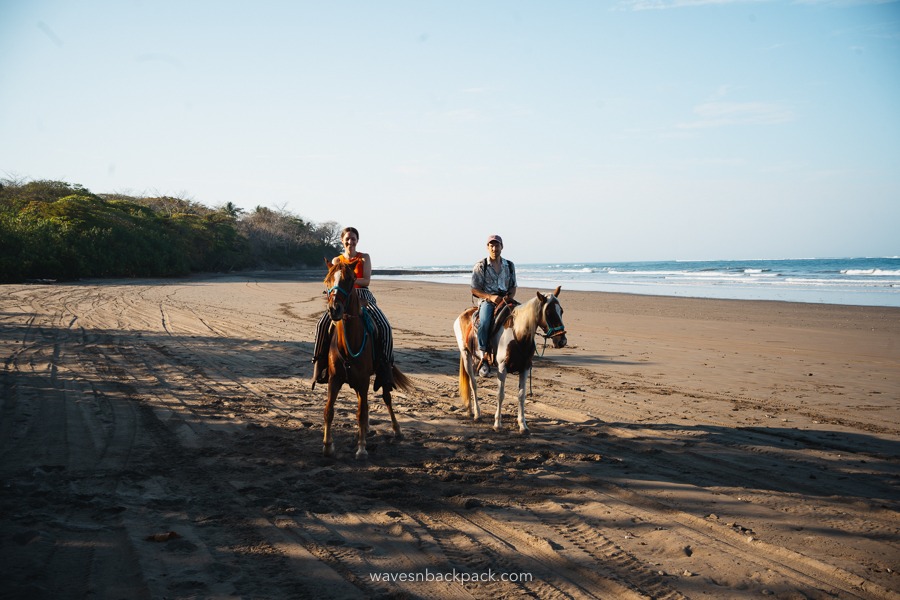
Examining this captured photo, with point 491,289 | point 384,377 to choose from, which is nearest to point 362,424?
point 384,377

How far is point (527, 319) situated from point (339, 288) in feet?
8.28

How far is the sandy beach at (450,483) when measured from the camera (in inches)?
146

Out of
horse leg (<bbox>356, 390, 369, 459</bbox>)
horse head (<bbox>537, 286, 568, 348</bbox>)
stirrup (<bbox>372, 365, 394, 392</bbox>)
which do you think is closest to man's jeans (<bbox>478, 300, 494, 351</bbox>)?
horse head (<bbox>537, 286, 568, 348</bbox>)

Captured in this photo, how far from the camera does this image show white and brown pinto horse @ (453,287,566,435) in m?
6.90

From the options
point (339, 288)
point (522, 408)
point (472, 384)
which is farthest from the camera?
point (472, 384)

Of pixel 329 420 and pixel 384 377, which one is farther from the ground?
pixel 384 377

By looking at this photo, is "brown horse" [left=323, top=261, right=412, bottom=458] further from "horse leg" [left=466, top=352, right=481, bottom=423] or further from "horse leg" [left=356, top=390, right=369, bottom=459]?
"horse leg" [left=466, top=352, right=481, bottom=423]

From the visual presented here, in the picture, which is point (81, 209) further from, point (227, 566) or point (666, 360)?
point (227, 566)

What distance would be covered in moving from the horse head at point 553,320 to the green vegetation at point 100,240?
3445cm

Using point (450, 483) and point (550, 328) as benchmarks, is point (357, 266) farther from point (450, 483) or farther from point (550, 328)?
point (450, 483)

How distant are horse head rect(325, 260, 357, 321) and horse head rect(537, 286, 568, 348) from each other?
223 cm

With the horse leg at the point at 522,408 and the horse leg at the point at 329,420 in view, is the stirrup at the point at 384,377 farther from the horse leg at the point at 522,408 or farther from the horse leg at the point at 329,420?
the horse leg at the point at 522,408

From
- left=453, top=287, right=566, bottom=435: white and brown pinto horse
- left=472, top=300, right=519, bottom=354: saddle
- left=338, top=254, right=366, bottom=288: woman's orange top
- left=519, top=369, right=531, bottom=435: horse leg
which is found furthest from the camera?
left=472, top=300, right=519, bottom=354: saddle

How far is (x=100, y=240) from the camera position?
3700 centimetres
